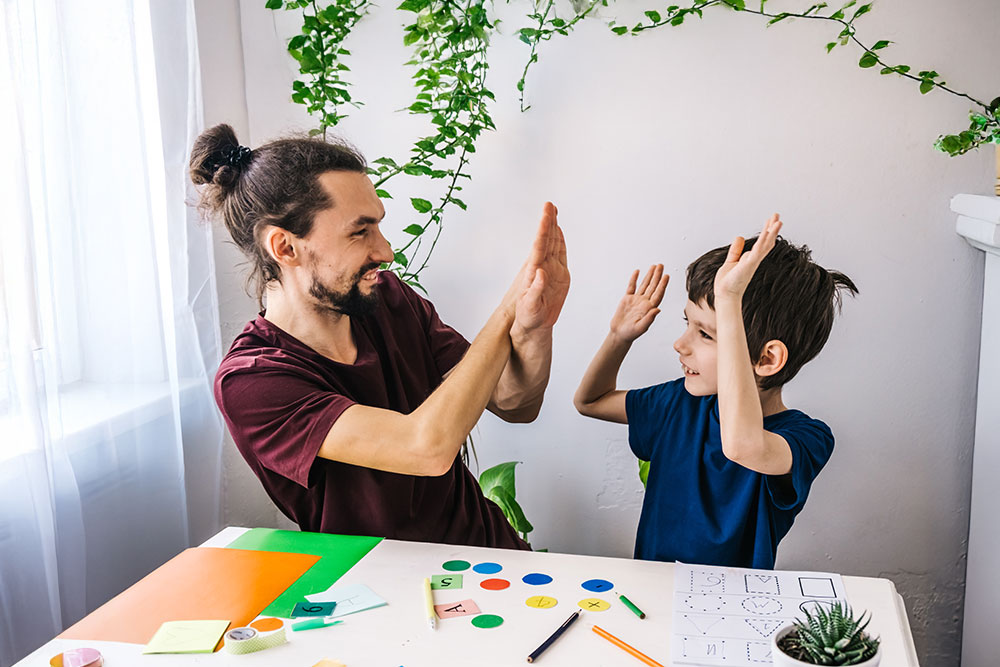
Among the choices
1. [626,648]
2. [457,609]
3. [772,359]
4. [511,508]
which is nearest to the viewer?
[626,648]

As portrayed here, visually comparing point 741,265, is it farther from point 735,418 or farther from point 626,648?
point 626,648

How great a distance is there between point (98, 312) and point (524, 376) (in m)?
0.78

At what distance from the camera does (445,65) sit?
5.86 ft

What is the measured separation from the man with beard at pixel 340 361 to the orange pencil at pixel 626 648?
36cm

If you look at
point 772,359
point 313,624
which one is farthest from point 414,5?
point 313,624

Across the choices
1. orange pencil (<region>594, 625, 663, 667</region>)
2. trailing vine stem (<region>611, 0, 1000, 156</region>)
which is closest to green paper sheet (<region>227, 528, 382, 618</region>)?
orange pencil (<region>594, 625, 663, 667</region>)

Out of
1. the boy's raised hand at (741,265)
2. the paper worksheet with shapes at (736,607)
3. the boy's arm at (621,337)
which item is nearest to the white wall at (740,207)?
the boy's arm at (621,337)

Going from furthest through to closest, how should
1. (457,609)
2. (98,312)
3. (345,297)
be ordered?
(98,312) < (345,297) < (457,609)

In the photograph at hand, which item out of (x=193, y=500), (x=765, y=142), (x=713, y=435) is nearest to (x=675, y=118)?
(x=765, y=142)

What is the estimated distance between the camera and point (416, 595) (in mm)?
1113

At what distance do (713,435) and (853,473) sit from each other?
2.26ft

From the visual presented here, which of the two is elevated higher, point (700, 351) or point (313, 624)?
Result: point (700, 351)

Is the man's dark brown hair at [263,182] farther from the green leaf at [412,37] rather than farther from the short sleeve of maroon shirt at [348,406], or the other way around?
the green leaf at [412,37]

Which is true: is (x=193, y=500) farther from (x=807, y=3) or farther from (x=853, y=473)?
(x=807, y=3)
